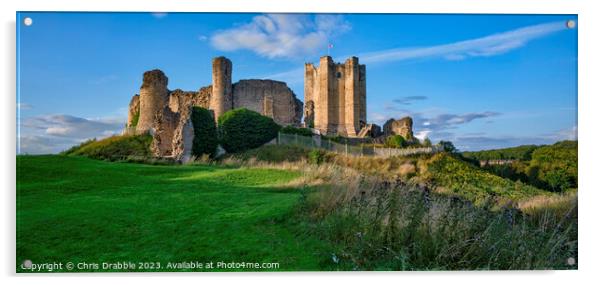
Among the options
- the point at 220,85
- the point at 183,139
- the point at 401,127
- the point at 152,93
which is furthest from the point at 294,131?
the point at 220,85

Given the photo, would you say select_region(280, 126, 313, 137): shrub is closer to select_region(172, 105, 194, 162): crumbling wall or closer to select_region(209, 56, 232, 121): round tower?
select_region(172, 105, 194, 162): crumbling wall

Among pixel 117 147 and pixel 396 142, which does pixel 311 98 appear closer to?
pixel 396 142

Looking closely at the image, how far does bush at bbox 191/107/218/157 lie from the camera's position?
728 inches

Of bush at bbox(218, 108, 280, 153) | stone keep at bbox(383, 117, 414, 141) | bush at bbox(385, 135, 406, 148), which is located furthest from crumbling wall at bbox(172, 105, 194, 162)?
stone keep at bbox(383, 117, 414, 141)

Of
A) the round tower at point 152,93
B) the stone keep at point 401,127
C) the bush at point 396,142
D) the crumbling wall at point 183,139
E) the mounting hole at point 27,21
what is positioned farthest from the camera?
the stone keep at point 401,127

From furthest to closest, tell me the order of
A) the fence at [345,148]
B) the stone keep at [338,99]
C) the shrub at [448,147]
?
the stone keep at [338,99] < the fence at [345,148] < the shrub at [448,147]

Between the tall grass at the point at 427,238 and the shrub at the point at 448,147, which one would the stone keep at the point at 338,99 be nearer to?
the shrub at the point at 448,147

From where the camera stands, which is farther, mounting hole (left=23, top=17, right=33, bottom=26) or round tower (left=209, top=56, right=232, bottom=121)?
round tower (left=209, top=56, right=232, bottom=121)

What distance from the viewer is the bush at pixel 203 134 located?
18.5 meters

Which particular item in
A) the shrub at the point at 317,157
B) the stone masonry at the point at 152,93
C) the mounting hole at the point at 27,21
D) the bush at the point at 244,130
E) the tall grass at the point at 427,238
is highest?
the stone masonry at the point at 152,93

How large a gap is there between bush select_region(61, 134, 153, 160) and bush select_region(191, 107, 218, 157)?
6.35 ft

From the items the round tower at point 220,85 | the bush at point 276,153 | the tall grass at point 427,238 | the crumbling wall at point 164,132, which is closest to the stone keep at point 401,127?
the bush at point 276,153

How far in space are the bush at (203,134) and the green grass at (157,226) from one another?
976 centimetres

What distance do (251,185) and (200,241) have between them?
430 cm
